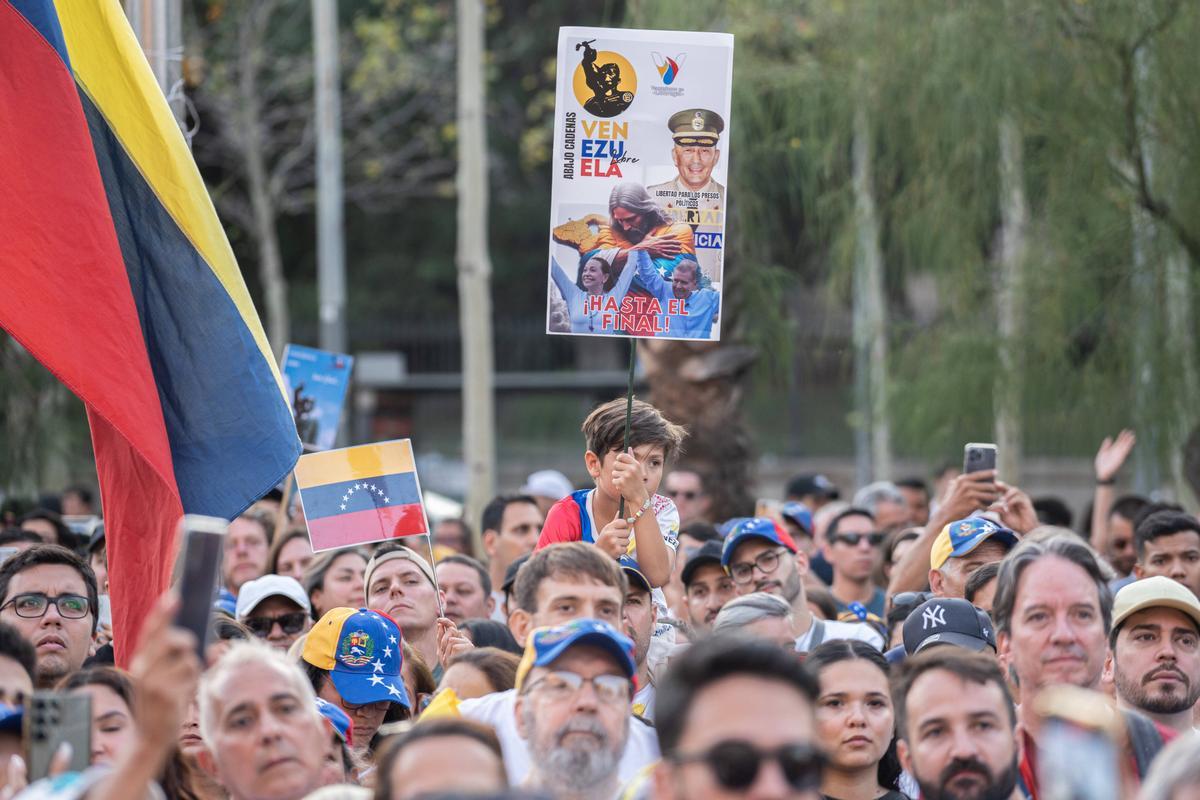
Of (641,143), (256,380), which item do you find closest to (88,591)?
(256,380)

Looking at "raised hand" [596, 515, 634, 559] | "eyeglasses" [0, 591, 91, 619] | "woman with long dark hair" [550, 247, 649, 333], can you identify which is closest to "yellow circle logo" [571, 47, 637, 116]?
"woman with long dark hair" [550, 247, 649, 333]

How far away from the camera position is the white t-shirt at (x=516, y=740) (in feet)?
15.8

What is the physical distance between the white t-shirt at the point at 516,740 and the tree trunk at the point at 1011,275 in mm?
8737

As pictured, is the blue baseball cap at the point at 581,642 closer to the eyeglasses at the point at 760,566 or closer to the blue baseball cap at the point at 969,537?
the blue baseball cap at the point at 969,537

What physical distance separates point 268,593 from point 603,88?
2.56 metres

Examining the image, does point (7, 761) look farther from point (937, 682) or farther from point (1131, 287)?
point (1131, 287)

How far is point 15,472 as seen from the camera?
1598 centimetres

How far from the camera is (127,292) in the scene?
707cm

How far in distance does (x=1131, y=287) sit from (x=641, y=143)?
7.16 metres

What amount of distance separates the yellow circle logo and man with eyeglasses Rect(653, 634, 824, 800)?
303cm

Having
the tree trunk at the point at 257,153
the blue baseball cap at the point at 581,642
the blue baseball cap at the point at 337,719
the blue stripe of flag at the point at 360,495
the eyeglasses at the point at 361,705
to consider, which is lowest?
the eyeglasses at the point at 361,705

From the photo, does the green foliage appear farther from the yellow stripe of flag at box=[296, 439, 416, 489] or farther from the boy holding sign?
the boy holding sign

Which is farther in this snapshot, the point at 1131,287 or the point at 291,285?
the point at 291,285

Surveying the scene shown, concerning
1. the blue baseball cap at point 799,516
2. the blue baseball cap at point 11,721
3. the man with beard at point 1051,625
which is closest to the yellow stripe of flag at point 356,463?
the blue baseball cap at point 799,516
